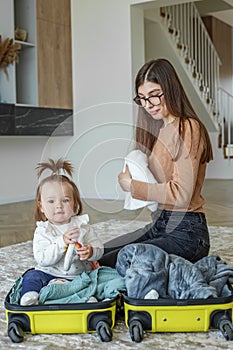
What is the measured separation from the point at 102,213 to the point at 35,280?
1.00 feet

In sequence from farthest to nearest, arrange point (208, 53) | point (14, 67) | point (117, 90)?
point (208, 53) < point (117, 90) < point (14, 67)

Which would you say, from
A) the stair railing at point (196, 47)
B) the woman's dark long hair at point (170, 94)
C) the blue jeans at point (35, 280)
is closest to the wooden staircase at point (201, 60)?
the stair railing at point (196, 47)

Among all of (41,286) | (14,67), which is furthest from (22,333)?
(14,67)

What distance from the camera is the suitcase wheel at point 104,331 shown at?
1.17 metres

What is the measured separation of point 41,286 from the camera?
1336 millimetres

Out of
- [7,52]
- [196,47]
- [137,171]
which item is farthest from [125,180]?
[196,47]

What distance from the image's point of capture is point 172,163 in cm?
147

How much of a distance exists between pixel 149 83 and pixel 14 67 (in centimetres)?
275

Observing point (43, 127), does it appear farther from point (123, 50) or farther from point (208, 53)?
point (208, 53)

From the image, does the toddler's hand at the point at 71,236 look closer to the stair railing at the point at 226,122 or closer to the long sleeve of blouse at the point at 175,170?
the long sleeve of blouse at the point at 175,170

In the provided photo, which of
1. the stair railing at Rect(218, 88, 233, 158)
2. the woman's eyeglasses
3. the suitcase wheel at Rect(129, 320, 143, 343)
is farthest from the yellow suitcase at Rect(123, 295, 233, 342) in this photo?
the stair railing at Rect(218, 88, 233, 158)

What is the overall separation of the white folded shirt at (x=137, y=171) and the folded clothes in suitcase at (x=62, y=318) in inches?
13.1

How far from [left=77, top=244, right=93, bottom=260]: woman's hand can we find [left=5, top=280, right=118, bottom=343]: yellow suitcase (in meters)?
0.14

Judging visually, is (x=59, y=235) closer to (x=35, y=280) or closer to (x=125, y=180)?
(x=35, y=280)
